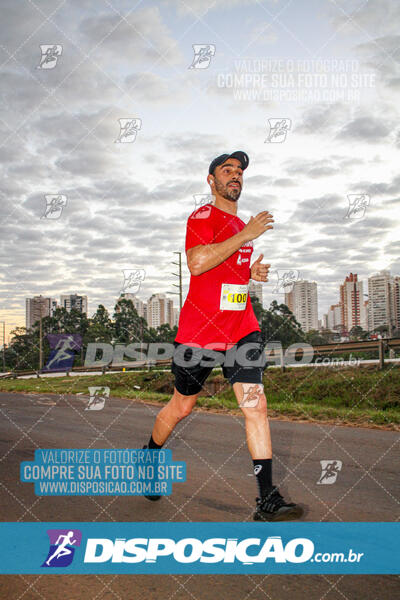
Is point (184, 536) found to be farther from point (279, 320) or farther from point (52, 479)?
point (279, 320)

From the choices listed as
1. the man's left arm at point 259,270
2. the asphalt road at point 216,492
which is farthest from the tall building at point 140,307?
the man's left arm at point 259,270

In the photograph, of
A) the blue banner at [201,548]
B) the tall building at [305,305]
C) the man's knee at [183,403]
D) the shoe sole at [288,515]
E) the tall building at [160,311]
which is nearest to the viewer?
the blue banner at [201,548]

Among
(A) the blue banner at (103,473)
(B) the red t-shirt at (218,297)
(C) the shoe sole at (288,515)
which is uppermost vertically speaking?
(B) the red t-shirt at (218,297)

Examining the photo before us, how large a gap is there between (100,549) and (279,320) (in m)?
35.9

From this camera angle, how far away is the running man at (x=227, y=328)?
3.44 m

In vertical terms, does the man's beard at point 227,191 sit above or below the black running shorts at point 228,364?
above

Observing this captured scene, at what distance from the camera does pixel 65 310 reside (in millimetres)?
52375

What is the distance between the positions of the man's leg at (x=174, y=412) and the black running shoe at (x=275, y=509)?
76 cm

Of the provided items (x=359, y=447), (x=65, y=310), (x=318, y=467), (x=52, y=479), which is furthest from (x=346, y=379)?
(x=65, y=310)

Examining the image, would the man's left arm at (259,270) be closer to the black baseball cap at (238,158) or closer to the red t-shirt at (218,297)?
the red t-shirt at (218,297)

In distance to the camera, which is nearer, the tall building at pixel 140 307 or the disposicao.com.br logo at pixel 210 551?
the disposicao.com.br logo at pixel 210 551

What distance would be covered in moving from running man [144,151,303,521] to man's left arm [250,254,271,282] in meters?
0.17

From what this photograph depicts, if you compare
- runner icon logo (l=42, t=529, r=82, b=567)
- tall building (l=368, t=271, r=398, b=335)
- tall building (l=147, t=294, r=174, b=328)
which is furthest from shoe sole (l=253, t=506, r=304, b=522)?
tall building (l=147, t=294, r=174, b=328)

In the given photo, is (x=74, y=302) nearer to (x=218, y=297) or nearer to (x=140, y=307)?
(x=140, y=307)
